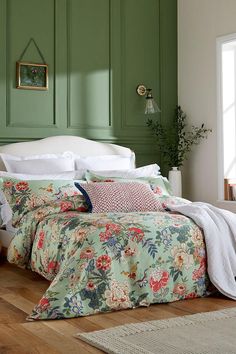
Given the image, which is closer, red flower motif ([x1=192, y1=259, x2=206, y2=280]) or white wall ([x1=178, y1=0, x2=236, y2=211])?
red flower motif ([x1=192, y1=259, x2=206, y2=280])

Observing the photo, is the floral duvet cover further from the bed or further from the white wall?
the white wall

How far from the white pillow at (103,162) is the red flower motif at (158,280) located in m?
2.02

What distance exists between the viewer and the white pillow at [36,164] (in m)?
5.28

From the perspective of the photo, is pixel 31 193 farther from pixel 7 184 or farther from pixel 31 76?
pixel 31 76

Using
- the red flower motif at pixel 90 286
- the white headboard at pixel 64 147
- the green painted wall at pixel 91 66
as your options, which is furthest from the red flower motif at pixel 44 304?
the green painted wall at pixel 91 66

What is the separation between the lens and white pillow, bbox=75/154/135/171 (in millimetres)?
5555

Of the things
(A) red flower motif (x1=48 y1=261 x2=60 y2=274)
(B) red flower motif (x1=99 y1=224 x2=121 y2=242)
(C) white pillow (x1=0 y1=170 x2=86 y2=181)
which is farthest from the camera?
(C) white pillow (x1=0 y1=170 x2=86 y2=181)

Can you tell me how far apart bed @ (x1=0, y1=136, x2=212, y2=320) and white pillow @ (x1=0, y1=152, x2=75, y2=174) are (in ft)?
2.63

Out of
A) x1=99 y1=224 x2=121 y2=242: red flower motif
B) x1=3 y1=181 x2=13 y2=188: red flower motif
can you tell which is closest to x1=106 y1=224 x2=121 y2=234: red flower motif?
x1=99 y1=224 x2=121 y2=242: red flower motif

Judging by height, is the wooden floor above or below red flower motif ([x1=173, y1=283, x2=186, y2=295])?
below

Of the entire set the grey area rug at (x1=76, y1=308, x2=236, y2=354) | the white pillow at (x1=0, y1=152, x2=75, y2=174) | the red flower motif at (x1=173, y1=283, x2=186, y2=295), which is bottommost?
the grey area rug at (x1=76, y1=308, x2=236, y2=354)

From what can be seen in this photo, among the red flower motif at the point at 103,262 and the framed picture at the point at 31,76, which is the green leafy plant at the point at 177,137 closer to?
the framed picture at the point at 31,76

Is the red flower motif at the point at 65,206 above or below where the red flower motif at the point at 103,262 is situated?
above

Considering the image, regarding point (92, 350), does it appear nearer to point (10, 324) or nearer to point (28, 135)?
point (10, 324)
